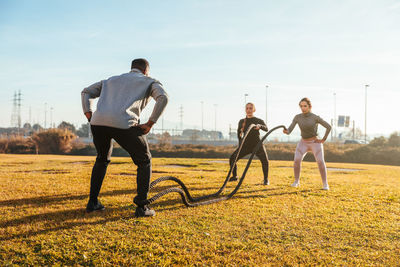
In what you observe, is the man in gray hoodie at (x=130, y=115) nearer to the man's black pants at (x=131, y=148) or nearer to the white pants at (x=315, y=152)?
the man's black pants at (x=131, y=148)

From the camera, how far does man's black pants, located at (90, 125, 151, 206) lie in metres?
4.01

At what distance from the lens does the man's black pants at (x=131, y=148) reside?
4007 mm

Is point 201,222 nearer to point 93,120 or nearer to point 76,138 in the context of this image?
point 93,120

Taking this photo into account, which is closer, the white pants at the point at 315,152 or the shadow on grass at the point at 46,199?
the shadow on grass at the point at 46,199

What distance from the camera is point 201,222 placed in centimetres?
420

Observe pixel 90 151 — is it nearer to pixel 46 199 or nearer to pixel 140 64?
pixel 46 199

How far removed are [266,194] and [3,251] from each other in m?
4.79

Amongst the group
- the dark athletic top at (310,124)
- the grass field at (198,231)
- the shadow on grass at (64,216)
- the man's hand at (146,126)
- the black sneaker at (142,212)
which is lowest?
the grass field at (198,231)

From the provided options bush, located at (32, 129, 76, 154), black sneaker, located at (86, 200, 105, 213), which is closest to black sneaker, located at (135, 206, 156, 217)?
black sneaker, located at (86, 200, 105, 213)

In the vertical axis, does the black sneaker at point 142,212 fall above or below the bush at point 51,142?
below

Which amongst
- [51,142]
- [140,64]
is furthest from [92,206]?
[51,142]

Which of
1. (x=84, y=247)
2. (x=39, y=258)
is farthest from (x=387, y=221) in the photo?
(x=39, y=258)

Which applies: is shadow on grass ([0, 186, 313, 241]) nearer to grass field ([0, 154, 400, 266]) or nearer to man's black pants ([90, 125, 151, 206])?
grass field ([0, 154, 400, 266])

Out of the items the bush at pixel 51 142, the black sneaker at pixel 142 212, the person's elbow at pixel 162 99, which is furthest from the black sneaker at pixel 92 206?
the bush at pixel 51 142
